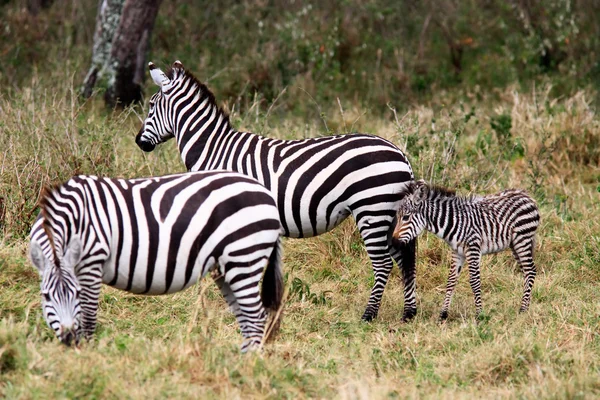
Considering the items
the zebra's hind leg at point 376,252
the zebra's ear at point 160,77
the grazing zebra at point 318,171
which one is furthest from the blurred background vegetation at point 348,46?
the zebra's hind leg at point 376,252

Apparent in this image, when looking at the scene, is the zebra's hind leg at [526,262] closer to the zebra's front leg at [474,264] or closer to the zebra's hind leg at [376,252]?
the zebra's front leg at [474,264]

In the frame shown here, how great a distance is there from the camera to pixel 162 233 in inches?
196

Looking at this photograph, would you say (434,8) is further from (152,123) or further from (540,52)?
(152,123)

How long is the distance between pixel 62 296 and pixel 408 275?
3.15 meters

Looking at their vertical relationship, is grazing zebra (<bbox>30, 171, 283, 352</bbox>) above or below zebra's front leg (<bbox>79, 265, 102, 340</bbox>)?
above

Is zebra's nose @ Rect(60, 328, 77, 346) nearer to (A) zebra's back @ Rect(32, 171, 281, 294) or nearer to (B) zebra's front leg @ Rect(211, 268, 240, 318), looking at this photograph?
(A) zebra's back @ Rect(32, 171, 281, 294)

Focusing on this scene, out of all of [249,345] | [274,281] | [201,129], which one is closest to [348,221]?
[201,129]

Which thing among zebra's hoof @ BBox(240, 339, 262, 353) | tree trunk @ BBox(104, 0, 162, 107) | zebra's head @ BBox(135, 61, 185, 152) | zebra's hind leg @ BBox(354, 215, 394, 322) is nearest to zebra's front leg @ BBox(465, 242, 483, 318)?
zebra's hind leg @ BBox(354, 215, 394, 322)

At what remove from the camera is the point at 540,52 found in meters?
13.6

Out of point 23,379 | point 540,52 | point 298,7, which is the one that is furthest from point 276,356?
point 298,7

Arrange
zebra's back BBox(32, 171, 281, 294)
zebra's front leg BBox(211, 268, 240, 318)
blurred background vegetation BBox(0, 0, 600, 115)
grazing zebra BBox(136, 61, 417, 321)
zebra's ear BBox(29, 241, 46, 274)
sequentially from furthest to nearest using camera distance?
blurred background vegetation BBox(0, 0, 600, 115), grazing zebra BBox(136, 61, 417, 321), zebra's front leg BBox(211, 268, 240, 318), zebra's back BBox(32, 171, 281, 294), zebra's ear BBox(29, 241, 46, 274)

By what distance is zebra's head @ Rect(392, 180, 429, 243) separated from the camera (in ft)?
21.1

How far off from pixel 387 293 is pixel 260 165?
1700 millimetres

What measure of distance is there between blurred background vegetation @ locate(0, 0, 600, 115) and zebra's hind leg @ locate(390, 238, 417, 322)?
526 centimetres
